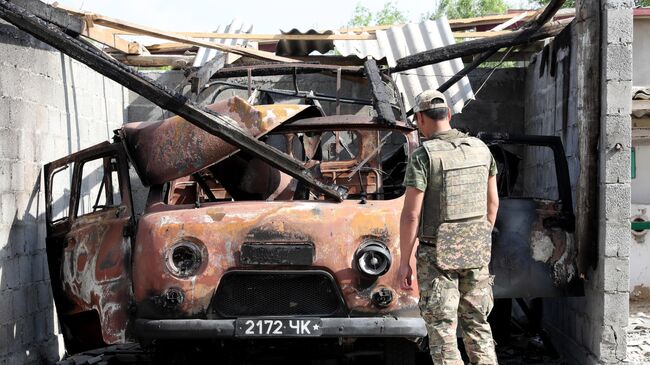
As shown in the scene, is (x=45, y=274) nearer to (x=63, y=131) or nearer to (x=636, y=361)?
(x=63, y=131)

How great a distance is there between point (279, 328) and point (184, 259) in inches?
28.6

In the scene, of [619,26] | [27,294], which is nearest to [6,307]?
[27,294]

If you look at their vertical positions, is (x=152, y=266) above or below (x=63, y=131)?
below

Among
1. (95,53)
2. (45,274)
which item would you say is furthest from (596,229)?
(45,274)

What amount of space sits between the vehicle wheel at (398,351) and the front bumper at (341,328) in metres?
0.34

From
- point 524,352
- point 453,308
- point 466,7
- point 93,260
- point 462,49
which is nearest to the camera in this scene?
point 453,308

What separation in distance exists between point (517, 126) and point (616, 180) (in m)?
4.25

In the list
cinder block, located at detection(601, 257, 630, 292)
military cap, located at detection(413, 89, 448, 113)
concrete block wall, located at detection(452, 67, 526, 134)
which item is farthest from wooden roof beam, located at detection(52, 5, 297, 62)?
military cap, located at detection(413, 89, 448, 113)

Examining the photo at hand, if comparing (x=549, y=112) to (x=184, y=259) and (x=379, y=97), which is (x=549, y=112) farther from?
(x=184, y=259)

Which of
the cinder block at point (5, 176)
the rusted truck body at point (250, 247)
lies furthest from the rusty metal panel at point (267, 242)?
the cinder block at point (5, 176)

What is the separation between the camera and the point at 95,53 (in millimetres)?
5992

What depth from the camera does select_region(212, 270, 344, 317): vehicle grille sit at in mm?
5680

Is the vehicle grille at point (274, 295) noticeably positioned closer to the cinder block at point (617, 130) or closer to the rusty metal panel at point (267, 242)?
the rusty metal panel at point (267, 242)

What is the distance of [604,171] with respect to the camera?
6.75 meters
